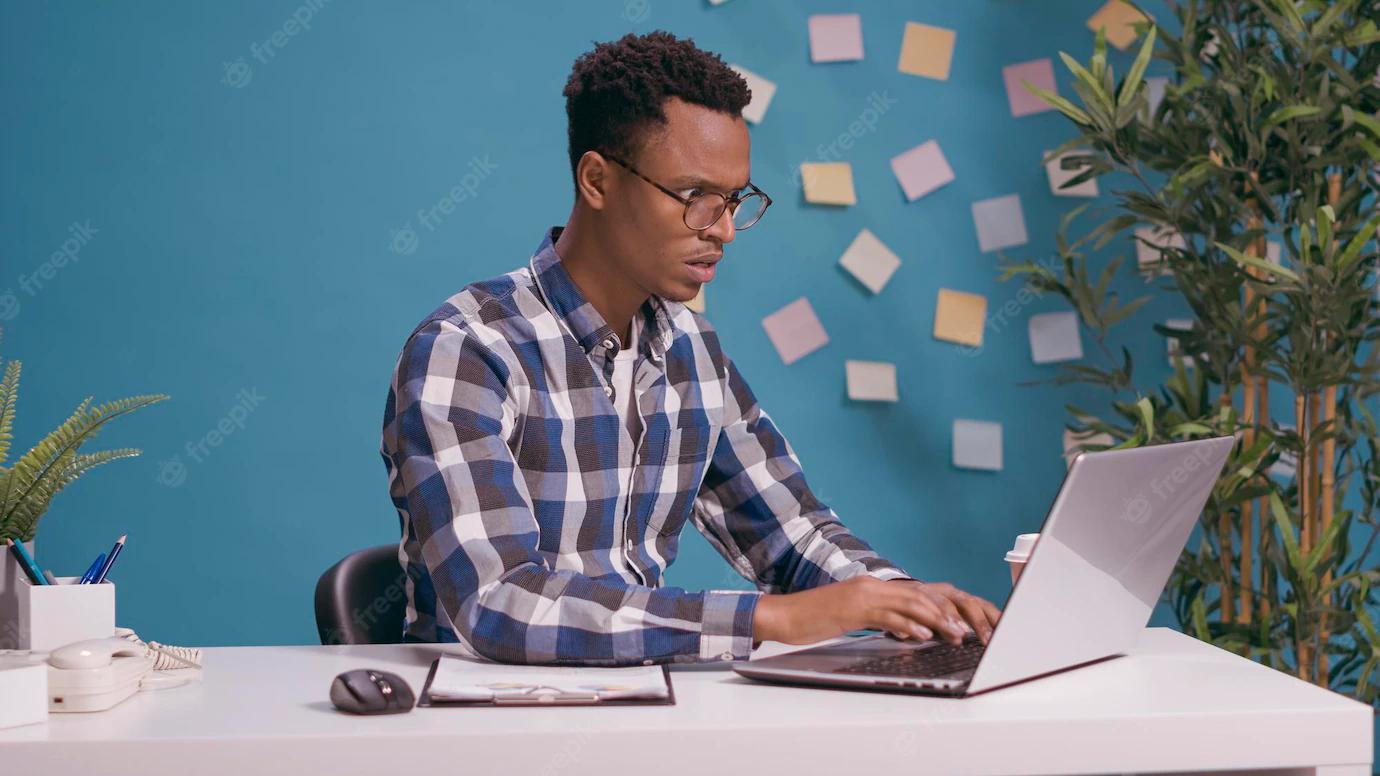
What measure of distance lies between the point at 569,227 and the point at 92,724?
76 centimetres

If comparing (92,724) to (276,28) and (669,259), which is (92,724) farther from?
(276,28)

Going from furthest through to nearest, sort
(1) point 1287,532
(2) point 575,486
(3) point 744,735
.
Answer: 1. (1) point 1287,532
2. (2) point 575,486
3. (3) point 744,735

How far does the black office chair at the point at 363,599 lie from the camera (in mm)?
1312

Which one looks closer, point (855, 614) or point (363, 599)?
point (855, 614)

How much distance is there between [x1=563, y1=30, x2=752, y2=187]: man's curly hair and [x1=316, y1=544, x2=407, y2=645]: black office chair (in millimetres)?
505

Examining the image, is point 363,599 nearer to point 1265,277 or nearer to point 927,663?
point 927,663

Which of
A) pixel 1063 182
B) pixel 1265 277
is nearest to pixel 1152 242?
pixel 1063 182

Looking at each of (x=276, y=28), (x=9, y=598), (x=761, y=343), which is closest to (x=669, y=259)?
(x=9, y=598)

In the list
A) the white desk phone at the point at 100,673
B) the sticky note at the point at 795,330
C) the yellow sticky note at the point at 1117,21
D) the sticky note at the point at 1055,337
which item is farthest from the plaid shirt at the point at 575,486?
the yellow sticky note at the point at 1117,21

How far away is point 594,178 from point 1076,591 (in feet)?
2.31

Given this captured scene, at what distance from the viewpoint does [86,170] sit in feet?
7.39

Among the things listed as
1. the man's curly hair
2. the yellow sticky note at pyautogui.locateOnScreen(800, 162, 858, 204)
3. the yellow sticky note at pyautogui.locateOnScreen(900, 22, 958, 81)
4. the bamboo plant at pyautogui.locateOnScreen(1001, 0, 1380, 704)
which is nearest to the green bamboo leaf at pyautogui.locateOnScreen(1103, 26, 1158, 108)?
the bamboo plant at pyautogui.locateOnScreen(1001, 0, 1380, 704)

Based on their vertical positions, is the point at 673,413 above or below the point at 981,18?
below

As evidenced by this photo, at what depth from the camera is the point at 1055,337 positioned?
2.45 m
